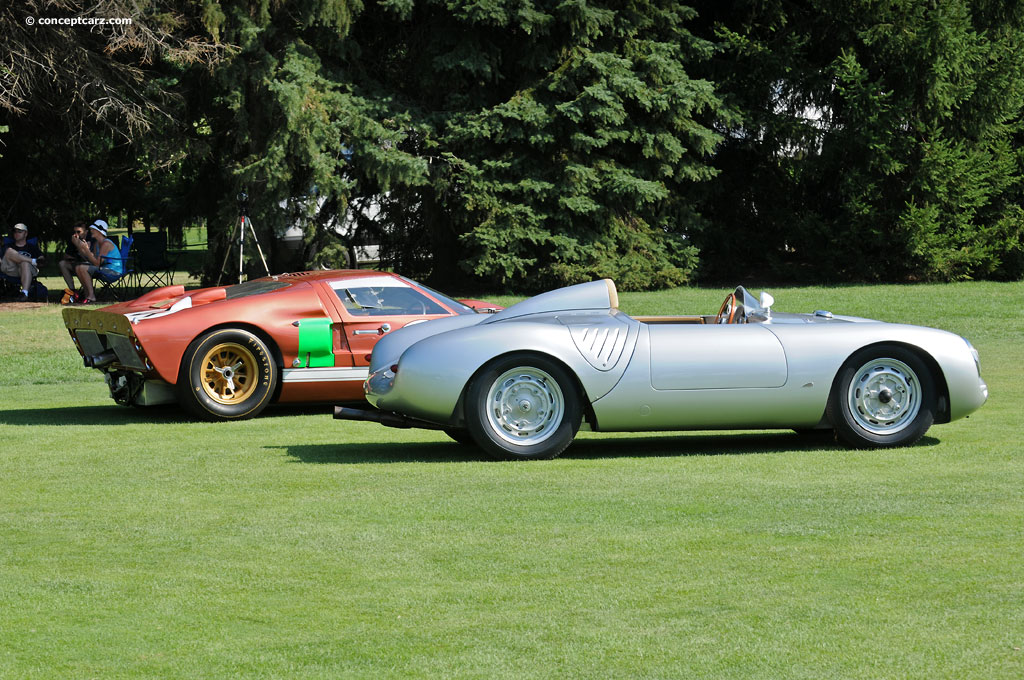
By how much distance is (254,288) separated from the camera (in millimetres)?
11211

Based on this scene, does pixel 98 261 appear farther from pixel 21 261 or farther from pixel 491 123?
pixel 491 123

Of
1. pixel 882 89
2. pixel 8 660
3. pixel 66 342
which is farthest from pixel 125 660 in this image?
pixel 882 89

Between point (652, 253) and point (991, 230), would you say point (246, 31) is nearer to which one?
point (652, 253)

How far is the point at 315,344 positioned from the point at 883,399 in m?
4.75

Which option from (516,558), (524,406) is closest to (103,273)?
(524,406)

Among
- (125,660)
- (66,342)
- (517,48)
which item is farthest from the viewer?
(517,48)

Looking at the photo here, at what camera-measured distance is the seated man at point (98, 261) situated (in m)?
22.7

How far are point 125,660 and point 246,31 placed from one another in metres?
19.7

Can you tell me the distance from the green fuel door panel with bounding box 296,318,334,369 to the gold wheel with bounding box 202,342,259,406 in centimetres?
41

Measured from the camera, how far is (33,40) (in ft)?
70.1

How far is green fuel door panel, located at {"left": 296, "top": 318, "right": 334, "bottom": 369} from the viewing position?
1059 cm

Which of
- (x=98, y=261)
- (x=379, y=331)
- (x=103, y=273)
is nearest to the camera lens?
(x=379, y=331)

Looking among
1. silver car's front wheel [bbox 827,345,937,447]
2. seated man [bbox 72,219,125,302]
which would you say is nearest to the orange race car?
silver car's front wheel [bbox 827,345,937,447]

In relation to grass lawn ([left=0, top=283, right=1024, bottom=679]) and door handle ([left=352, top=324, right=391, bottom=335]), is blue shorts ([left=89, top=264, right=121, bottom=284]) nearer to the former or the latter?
door handle ([left=352, top=324, right=391, bottom=335])
